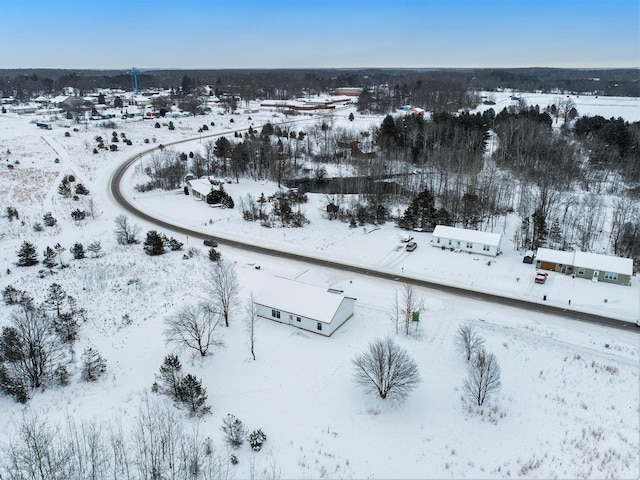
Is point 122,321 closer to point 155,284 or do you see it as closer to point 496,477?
point 155,284

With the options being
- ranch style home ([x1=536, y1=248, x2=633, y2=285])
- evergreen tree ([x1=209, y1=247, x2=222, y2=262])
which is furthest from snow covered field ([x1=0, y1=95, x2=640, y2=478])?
ranch style home ([x1=536, y1=248, x2=633, y2=285])

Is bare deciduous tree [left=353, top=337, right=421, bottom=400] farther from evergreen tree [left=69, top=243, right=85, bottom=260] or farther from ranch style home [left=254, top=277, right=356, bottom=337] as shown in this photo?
evergreen tree [left=69, top=243, right=85, bottom=260]

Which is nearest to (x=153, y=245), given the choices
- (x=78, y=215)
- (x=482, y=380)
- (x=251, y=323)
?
(x=78, y=215)

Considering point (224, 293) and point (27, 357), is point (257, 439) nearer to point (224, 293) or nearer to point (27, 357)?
point (224, 293)

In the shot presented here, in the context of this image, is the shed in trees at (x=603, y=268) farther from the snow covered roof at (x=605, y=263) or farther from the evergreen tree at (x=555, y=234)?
the evergreen tree at (x=555, y=234)

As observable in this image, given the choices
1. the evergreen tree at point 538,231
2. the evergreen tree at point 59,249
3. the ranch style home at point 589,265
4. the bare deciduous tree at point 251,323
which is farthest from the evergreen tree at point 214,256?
the evergreen tree at point 538,231

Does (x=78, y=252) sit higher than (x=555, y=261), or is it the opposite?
(x=78, y=252)

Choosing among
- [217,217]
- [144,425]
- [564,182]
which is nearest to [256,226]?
[217,217]
